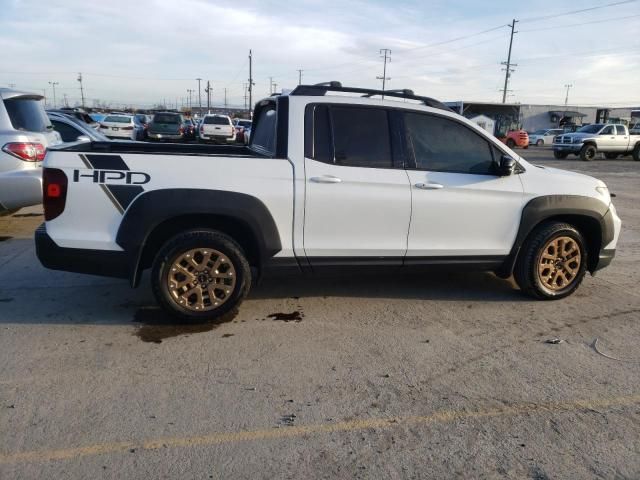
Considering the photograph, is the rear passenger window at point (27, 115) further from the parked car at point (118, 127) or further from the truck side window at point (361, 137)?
the parked car at point (118, 127)

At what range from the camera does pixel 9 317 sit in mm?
4371

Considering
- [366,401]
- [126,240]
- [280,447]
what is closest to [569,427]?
[366,401]

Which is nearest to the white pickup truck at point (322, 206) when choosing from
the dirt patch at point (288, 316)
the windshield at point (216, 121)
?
the dirt patch at point (288, 316)

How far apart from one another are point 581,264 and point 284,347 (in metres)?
3.09

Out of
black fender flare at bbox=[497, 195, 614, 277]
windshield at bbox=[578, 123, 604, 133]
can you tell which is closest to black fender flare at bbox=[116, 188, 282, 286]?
black fender flare at bbox=[497, 195, 614, 277]

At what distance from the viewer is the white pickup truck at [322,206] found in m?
3.96

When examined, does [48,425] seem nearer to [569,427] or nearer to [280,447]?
[280,447]

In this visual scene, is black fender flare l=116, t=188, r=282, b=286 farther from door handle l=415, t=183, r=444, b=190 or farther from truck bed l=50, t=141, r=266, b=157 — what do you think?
door handle l=415, t=183, r=444, b=190

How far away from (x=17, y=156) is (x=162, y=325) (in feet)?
12.3

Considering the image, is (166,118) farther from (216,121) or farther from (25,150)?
(25,150)

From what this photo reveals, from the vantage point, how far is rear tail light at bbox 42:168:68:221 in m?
3.86

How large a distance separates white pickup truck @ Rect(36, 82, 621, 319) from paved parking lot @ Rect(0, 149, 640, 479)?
45cm

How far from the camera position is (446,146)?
466 cm

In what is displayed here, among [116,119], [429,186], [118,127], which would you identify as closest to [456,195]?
[429,186]
